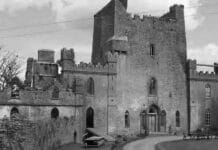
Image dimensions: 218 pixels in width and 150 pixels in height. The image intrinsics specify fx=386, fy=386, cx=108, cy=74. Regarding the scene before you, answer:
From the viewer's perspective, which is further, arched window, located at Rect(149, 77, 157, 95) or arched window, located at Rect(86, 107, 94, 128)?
arched window, located at Rect(149, 77, 157, 95)

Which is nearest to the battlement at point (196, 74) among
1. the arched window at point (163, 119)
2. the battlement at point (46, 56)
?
the arched window at point (163, 119)

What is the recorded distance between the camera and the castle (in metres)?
43.2

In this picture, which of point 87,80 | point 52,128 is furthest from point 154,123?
point 52,128

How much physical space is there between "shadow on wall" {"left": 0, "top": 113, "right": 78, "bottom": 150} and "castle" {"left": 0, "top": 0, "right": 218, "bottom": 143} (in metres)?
3.86

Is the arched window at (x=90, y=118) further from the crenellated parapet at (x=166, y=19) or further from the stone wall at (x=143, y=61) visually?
the crenellated parapet at (x=166, y=19)

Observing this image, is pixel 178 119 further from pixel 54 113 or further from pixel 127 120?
pixel 54 113

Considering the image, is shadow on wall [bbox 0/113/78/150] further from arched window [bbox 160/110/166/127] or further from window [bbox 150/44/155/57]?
window [bbox 150/44/155/57]

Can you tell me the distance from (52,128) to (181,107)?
23.4 m

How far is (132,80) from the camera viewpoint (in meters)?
46.3

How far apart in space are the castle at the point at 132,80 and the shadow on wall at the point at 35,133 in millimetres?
3860

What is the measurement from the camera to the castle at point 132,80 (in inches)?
1700

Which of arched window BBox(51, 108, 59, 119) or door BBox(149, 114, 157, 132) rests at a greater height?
arched window BBox(51, 108, 59, 119)

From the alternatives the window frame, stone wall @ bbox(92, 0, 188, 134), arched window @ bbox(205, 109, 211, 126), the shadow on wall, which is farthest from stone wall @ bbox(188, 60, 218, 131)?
the shadow on wall

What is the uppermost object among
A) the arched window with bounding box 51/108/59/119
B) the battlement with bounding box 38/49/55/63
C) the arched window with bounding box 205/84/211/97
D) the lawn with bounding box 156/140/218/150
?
the battlement with bounding box 38/49/55/63
